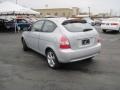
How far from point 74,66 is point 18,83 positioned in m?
2.14

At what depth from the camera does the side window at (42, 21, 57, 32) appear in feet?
19.8

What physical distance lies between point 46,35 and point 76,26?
105 cm

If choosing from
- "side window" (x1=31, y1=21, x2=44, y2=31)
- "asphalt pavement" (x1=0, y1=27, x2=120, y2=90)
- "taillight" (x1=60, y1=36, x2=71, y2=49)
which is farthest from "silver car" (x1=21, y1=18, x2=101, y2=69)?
"asphalt pavement" (x1=0, y1=27, x2=120, y2=90)

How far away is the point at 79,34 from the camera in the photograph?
5.61 meters

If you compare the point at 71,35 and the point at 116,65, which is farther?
the point at 116,65

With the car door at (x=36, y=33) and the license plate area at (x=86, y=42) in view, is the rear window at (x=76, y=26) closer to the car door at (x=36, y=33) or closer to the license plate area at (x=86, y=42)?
the license plate area at (x=86, y=42)

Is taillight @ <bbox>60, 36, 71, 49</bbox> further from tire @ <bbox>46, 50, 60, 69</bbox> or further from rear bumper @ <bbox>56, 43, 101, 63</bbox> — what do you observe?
tire @ <bbox>46, 50, 60, 69</bbox>

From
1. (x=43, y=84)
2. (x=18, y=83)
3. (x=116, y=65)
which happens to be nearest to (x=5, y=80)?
(x=18, y=83)

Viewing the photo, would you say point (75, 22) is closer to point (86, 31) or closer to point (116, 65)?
point (86, 31)

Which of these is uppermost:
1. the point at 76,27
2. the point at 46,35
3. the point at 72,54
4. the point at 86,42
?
the point at 76,27

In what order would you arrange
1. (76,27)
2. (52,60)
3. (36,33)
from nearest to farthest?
(76,27) < (52,60) < (36,33)

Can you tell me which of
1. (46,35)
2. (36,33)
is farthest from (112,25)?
(46,35)

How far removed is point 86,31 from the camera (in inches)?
233

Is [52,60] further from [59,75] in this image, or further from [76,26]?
[76,26]
